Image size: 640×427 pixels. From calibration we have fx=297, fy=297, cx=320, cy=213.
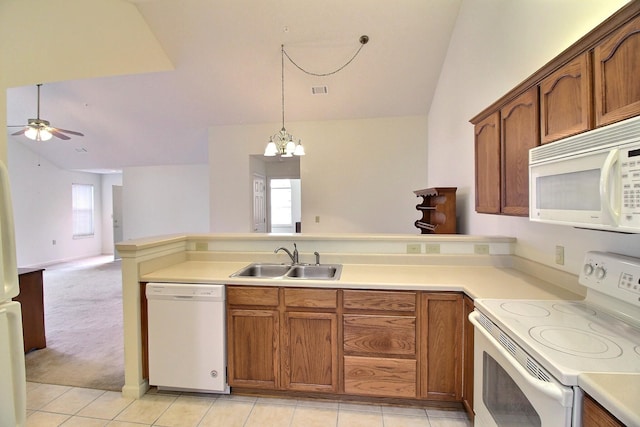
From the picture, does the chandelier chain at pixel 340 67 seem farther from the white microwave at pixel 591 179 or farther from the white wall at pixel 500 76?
the white microwave at pixel 591 179

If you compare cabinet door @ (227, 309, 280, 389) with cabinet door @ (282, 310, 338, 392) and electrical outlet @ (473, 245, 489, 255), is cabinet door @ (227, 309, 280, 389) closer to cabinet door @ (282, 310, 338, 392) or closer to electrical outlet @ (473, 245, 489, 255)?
cabinet door @ (282, 310, 338, 392)

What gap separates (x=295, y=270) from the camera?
8.23 feet

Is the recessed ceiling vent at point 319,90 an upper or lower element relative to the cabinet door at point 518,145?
upper

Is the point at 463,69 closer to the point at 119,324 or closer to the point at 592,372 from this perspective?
the point at 592,372

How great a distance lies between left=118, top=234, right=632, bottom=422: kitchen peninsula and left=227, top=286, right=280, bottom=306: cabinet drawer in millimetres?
39

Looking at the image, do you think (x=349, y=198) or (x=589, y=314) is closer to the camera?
(x=589, y=314)

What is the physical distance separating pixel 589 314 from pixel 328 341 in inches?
56.2

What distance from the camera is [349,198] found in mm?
5277

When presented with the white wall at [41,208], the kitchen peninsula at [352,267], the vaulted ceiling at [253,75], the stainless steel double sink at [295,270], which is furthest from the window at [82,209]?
the stainless steel double sink at [295,270]

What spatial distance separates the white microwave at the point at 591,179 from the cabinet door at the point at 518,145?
0.67 feet

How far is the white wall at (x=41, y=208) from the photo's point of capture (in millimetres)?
6848

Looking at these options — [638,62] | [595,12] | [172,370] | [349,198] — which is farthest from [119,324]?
[595,12]

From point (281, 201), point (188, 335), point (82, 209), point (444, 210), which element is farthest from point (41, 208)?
point (444, 210)

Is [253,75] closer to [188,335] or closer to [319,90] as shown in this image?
[319,90]
